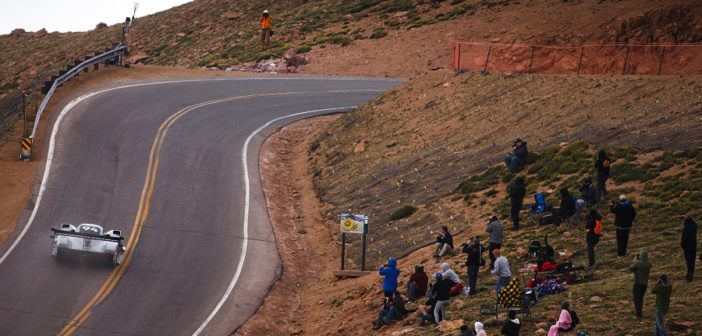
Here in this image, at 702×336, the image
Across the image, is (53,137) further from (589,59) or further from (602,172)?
(602,172)

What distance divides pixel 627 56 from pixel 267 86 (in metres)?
23.1

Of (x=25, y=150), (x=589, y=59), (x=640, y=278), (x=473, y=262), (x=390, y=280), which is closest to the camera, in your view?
(x=640, y=278)

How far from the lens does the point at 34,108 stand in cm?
4972

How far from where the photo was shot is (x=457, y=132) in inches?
1746

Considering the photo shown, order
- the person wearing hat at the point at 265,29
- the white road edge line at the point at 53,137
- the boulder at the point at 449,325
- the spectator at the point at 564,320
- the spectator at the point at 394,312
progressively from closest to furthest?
1. the spectator at the point at 564,320
2. the boulder at the point at 449,325
3. the spectator at the point at 394,312
4. the white road edge line at the point at 53,137
5. the person wearing hat at the point at 265,29

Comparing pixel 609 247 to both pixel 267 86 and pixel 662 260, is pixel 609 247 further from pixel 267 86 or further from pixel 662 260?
pixel 267 86

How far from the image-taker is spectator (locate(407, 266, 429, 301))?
29.1 metres

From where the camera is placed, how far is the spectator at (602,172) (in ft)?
105

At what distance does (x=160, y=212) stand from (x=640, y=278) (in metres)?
20.8

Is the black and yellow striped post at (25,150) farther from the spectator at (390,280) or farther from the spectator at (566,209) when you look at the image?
the spectator at (566,209)

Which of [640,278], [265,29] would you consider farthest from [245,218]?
[265,29]

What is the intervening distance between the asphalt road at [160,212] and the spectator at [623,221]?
34.1ft

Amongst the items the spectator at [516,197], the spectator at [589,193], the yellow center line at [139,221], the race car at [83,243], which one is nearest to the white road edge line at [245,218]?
the yellow center line at [139,221]

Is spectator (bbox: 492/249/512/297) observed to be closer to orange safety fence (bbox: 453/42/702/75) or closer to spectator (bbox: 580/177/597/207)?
spectator (bbox: 580/177/597/207)
